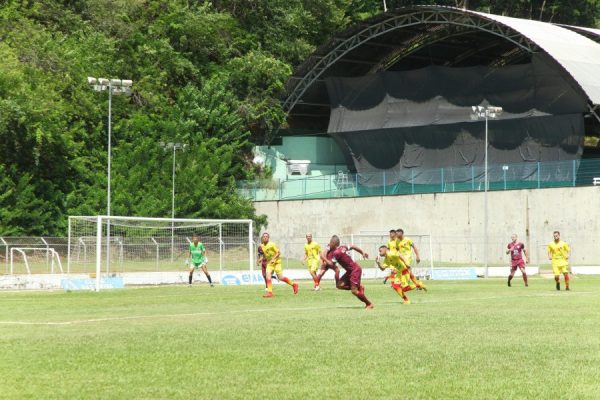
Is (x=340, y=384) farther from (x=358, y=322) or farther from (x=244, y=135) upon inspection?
(x=244, y=135)

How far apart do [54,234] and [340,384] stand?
50972 mm

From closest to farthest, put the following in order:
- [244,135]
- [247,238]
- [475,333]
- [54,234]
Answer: [475,333] < [247,238] < [54,234] < [244,135]

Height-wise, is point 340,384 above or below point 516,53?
below

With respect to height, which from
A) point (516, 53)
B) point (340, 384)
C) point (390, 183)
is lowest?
point (340, 384)

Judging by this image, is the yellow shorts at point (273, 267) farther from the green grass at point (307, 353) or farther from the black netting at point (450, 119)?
the black netting at point (450, 119)

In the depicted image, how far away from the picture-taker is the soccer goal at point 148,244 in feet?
140

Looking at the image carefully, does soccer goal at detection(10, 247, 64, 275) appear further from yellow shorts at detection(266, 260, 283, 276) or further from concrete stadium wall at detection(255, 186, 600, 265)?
concrete stadium wall at detection(255, 186, 600, 265)

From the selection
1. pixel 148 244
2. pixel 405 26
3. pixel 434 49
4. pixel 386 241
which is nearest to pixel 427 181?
pixel 386 241

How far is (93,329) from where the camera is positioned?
Result: 18.6m

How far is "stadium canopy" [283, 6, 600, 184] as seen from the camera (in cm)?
6097

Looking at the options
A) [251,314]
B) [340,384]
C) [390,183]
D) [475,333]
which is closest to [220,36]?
[390,183]

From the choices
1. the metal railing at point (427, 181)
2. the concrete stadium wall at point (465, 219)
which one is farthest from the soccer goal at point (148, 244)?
the metal railing at point (427, 181)

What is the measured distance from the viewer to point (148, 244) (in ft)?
150

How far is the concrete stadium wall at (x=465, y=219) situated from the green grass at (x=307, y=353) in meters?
34.2
